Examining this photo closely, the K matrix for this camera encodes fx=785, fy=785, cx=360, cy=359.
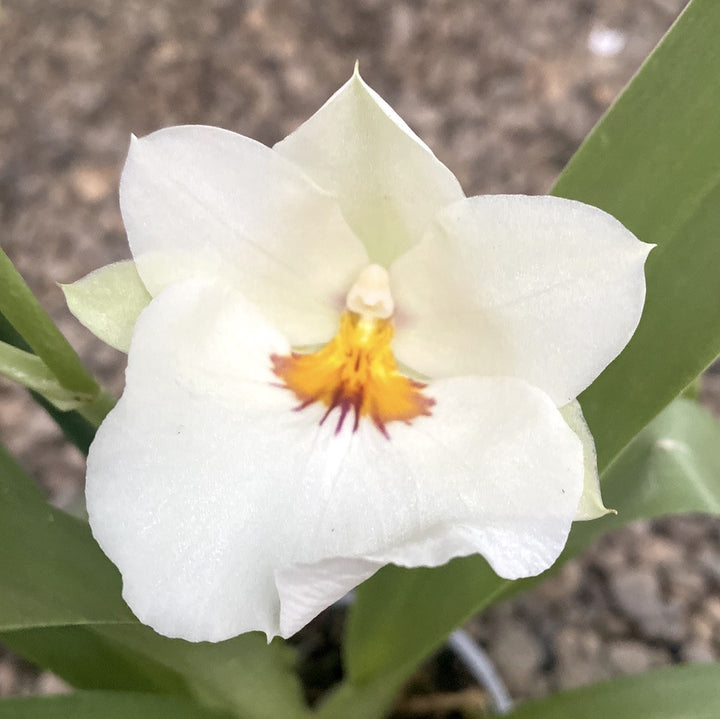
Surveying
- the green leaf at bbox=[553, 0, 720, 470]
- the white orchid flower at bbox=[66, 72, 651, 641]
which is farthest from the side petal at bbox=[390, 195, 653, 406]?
the green leaf at bbox=[553, 0, 720, 470]

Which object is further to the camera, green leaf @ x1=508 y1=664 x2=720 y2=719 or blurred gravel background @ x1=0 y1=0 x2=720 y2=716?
blurred gravel background @ x1=0 y1=0 x2=720 y2=716

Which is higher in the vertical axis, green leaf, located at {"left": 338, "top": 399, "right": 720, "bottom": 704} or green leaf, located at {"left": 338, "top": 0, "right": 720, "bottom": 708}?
green leaf, located at {"left": 338, "top": 0, "right": 720, "bottom": 708}

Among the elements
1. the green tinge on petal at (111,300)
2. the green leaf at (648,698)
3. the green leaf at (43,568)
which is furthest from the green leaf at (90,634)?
the green leaf at (648,698)

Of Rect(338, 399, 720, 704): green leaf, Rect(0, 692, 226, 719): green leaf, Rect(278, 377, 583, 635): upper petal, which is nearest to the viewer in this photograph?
Rect(278, 377, 583, 635): upper petal

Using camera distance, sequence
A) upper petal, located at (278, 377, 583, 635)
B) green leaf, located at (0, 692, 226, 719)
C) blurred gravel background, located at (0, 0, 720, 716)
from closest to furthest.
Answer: upper petal, located at (278, 377, 583, 635) < green leaf, located at (0, 692, 226, 719) < blurred gravel background, located at (0, 0, 720, 716)

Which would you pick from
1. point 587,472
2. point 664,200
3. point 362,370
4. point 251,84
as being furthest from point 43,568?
point 251,84

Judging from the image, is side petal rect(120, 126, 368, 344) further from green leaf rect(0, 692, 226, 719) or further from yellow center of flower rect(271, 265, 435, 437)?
green leaf rect(0, 692, 226, 719)

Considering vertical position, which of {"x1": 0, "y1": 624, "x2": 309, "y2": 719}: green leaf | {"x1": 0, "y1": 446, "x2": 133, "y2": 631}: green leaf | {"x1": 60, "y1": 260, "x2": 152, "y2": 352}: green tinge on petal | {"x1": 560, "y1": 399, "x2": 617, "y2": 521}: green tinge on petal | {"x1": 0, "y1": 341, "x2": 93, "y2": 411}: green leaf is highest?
{"x1": 560, "y1": 399, "x2": 617, "y2": 521}: green tinge on petal

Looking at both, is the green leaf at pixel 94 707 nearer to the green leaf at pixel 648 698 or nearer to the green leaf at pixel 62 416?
the green leaf at pixel 62 416

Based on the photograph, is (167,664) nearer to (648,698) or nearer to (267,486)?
(267,486)
